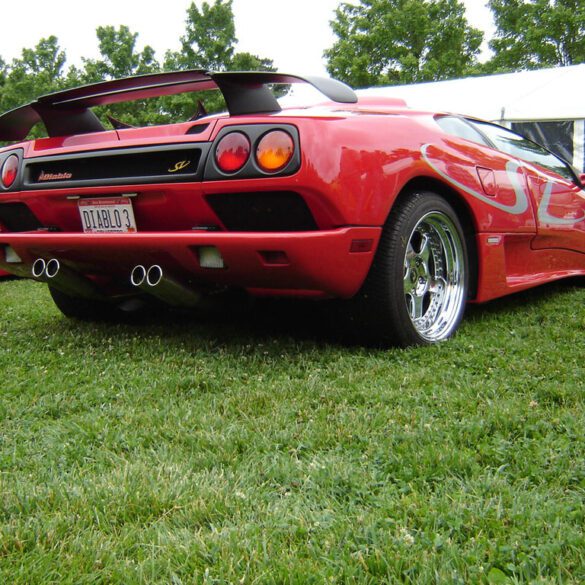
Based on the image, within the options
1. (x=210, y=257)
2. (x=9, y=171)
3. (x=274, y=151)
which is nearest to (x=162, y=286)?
(x=210, y=257)

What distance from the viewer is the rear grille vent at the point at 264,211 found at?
8.61 ft

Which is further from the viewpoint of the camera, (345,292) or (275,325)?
(275,325)

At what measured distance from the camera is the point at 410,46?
92.3 ft

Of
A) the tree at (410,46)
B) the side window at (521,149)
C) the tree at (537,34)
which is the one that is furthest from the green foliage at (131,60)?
the side window at (521,149)

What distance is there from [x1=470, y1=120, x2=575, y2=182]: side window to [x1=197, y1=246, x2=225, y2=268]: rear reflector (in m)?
1.98

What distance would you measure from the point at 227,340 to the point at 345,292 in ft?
2.77

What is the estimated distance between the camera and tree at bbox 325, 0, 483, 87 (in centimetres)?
2711

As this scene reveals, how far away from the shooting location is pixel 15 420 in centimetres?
231

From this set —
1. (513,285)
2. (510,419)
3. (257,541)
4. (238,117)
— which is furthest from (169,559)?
(513,285)

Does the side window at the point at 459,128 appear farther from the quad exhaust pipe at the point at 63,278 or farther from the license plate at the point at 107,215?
the quad exhaust pipe at the point at 63,278

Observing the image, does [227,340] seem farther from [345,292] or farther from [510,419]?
[510,419]

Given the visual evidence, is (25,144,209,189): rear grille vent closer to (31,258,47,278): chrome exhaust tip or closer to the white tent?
(31,258,47,278): chrome exhaust tip

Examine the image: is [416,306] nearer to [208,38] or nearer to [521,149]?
[521,149]

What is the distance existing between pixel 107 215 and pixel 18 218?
74 cm
